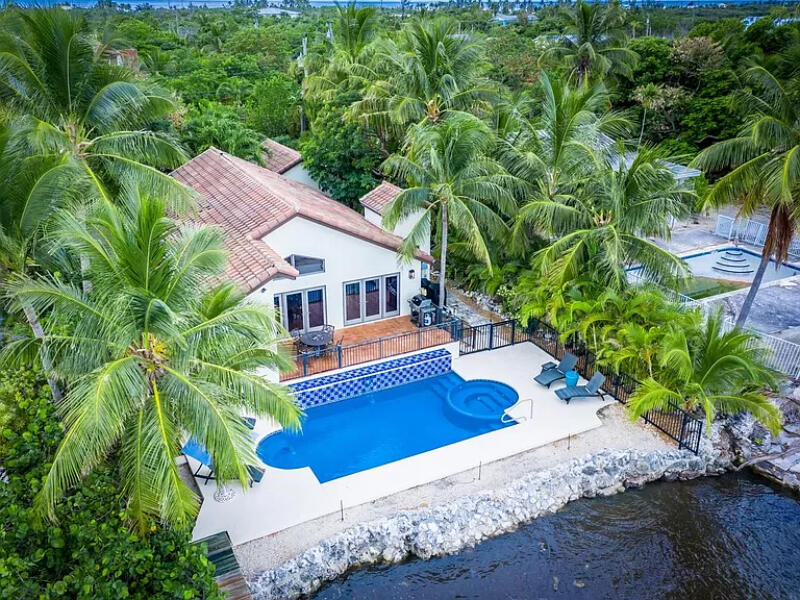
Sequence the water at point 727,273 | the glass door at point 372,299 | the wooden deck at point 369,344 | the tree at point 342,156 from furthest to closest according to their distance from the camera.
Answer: the tree at point 342,156 < the water at point 727,273 < the glass door at point 372,299 < the wooden deck at point 369,344

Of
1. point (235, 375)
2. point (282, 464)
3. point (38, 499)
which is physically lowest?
point (282, 464)

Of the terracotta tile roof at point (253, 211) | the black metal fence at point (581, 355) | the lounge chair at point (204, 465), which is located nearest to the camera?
the lounge chair at point (204, 465)

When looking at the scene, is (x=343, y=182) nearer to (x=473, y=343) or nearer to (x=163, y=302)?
(x=473, y=343)

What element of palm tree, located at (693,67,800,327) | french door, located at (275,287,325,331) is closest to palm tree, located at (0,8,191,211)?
french door, located at (275,287,325,331)

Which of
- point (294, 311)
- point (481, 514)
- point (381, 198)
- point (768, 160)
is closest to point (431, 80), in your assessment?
point (381, 198)

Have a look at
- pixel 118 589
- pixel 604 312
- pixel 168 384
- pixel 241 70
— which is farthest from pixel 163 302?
pixel 241 70

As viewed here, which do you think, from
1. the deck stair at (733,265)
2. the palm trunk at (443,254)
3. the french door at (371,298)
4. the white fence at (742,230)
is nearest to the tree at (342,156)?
the palm trunk at (443,254)

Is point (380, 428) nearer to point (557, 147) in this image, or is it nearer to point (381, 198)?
point (381, 198)

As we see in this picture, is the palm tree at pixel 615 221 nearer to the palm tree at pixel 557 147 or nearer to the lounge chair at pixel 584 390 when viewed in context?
the palm tree at pixel 557 147
